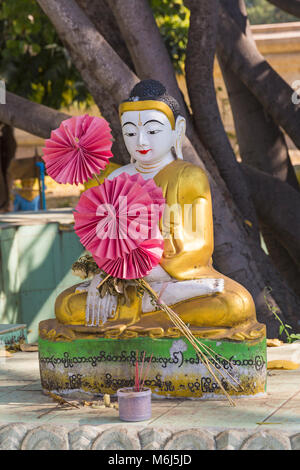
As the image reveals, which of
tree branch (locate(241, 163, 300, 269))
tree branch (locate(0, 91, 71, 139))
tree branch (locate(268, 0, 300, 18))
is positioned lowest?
tree branch (locate(241, 163, 300, 269))

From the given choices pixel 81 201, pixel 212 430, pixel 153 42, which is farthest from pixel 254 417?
pixel 153 42

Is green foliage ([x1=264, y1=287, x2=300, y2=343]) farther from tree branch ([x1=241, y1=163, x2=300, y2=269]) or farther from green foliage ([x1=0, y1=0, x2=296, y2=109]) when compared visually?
green foliage ([x1=0, y1=0, x2=296, y2=109])

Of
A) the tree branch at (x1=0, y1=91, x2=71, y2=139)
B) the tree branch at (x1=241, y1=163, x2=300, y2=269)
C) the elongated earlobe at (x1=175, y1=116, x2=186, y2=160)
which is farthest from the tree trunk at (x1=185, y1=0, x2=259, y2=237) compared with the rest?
the elongated earlobe at (x1=175, y1=116, x2=186, y2=160)

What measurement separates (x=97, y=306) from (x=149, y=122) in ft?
3.31

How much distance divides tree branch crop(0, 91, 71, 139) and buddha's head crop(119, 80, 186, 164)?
1.75 metres

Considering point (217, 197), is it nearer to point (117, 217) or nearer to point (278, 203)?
point (278, 203)

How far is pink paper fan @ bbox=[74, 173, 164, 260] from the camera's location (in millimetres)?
3787

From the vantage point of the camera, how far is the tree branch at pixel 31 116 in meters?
5.90

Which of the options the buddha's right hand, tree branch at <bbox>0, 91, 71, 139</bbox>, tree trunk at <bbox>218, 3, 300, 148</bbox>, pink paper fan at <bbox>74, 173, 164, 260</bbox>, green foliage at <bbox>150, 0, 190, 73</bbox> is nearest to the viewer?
pink paper fan at <bbox>74, 173, 164, 260</bbox>

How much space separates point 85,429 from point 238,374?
0.86 m

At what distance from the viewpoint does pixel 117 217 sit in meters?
3.80

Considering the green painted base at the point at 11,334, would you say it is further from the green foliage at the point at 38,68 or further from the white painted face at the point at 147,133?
the green foliage at the point at 38,68

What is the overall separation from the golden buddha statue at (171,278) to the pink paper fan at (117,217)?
289 millimetres

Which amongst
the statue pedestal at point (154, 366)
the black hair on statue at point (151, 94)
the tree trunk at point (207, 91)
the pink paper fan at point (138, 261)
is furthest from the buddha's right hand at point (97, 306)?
the tree trunk at point (207, 91)
